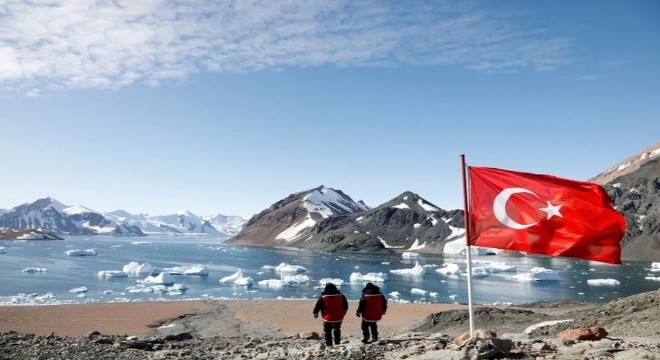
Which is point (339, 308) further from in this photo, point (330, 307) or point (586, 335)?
point (586, 335)

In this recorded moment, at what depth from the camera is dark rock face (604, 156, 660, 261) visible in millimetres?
129500

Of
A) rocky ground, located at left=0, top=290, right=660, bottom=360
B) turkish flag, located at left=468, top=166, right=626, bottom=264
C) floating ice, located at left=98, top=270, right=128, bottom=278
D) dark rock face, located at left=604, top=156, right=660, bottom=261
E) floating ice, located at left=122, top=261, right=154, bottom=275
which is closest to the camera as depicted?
rocky ground, located at left=0, top=290, right=660, bottom=360

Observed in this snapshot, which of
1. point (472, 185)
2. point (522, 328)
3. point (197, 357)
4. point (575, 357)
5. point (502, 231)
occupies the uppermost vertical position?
point (472, 185)

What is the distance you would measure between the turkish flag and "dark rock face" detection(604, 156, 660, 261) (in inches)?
5352

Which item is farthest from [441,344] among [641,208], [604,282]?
[641,208]

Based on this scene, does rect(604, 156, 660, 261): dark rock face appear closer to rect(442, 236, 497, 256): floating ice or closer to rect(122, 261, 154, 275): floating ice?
rect(442, 236, 497, 256): floating ice

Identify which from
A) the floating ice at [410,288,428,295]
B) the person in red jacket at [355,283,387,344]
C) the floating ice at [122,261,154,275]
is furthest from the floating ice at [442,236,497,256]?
the person in red jacket at [355,283,387,344]

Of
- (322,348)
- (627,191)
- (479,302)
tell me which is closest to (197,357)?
(322,348)

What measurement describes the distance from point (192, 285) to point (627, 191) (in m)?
156

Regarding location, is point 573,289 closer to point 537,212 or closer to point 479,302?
point 479,302

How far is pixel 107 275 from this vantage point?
7119 centimetres

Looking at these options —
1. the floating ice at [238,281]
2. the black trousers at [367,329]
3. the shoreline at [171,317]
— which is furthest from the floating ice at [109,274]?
the black trousers at [367,329]

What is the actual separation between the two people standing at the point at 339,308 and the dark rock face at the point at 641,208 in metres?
135

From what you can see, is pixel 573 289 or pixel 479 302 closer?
pixel 479 302
